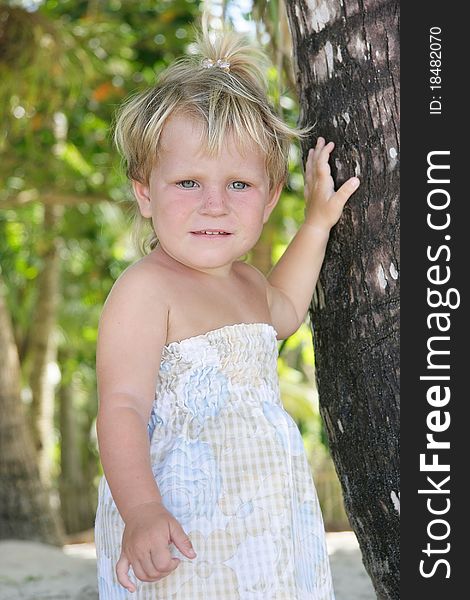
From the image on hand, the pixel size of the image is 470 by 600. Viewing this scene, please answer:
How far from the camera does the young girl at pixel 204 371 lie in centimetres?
201

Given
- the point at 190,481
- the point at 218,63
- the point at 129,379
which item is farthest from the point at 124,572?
the point at 218,63

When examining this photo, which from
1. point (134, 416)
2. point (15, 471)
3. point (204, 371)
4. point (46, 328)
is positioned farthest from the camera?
point (46, 328)

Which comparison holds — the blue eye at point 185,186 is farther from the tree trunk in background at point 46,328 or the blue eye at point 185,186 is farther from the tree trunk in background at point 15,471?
the tree trunk in background at point 46,328

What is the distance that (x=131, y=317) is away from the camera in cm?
210

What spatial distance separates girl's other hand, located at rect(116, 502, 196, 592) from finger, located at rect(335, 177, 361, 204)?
0.86 meters

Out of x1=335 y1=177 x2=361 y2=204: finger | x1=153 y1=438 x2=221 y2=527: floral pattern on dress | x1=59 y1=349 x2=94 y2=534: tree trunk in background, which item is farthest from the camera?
x1=59 y1=349 x2=94 y2=534: tree trunk in background

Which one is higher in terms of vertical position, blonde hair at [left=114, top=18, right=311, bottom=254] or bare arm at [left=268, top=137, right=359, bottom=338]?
blonde hair at [left=114, top=18, right=311, bottom=254]

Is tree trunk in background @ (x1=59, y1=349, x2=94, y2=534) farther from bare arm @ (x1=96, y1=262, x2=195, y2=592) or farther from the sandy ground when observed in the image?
bare arm @ (x1=96, y1=262, x2=195, y2=592)

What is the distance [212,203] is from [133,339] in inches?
13.6

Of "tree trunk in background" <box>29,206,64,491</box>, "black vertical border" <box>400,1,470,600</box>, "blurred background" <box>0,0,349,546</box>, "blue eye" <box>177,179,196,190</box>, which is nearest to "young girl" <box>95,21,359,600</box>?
"blue eye" <box>177,179,196,190</box>

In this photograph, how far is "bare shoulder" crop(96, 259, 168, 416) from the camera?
2.05 metres

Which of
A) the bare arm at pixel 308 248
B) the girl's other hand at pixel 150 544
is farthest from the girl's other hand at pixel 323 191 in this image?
the girl's other hand at pixel 150 544

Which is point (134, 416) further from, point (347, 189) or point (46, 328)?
point (46, 328)

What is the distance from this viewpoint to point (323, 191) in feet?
7.72
